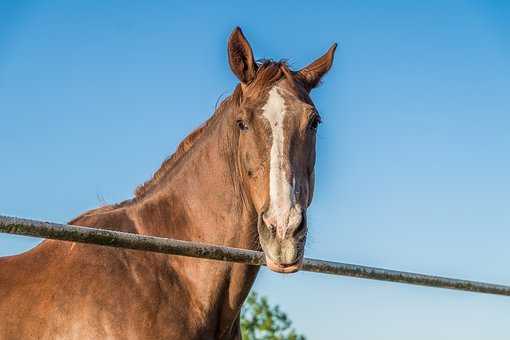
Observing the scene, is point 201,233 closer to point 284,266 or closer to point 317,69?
point 284,266

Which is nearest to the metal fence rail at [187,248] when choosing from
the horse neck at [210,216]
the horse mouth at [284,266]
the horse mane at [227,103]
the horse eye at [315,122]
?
the horse mouth at [284,266]

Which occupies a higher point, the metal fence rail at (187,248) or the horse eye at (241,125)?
the horse eye at (241,125)

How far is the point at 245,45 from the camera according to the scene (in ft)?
17.7

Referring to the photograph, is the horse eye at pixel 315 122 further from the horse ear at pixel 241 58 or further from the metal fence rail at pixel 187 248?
the metal fence rail at pixel 187 248

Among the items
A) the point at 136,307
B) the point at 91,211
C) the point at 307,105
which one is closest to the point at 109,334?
the point at 136,307

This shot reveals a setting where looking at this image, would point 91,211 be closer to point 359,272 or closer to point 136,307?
point 136,307

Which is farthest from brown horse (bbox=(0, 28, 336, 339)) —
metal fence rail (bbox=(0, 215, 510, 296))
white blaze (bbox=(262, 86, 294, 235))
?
metal fence rail (bbox=(0, 215, 510, 296))

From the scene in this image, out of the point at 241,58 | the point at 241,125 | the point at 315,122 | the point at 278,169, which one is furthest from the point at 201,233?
the point at 241,58

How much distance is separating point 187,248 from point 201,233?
40.3 inches

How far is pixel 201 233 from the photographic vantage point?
533cm

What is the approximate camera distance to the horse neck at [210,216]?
16.9 feet

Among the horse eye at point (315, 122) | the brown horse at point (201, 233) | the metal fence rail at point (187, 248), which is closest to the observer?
the metal fence rail at point (187, 248)

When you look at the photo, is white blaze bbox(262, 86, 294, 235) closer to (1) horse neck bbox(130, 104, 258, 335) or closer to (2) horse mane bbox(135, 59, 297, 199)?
(2) horse mane bbox(135, 59, 297, 199)

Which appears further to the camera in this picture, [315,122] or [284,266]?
[315,122]
